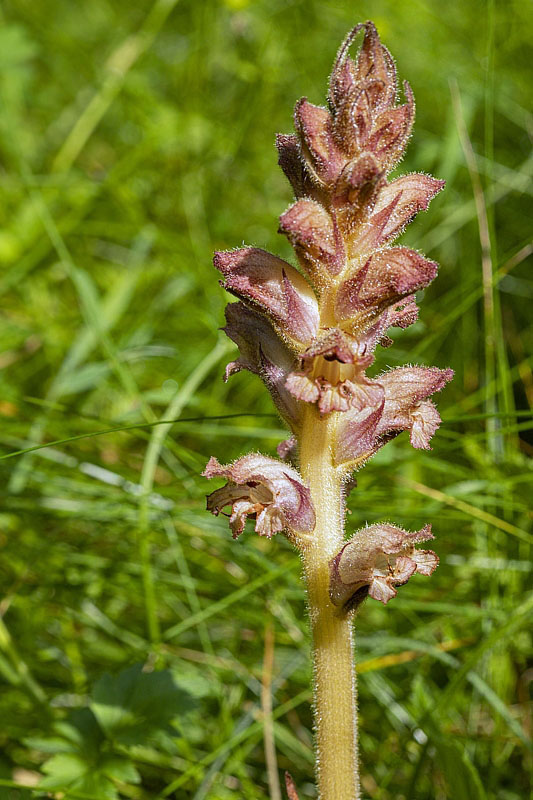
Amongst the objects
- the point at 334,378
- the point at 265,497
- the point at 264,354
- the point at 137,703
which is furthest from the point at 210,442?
the point at 334,378

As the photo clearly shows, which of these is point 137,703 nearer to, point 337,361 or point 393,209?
point 337,361

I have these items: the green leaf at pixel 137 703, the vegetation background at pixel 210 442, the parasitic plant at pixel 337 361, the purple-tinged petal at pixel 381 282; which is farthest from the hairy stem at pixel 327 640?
the green leaf at pixel 137 703

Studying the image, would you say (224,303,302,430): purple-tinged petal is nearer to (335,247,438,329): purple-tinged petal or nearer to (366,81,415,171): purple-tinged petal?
(335,247,438,329): purple-tinged petal

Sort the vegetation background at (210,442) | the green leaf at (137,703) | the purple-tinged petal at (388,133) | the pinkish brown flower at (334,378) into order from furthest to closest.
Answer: the vegetation background at (210,442) < the green leaf at (137,703) < the purple-tinged petal at (388,133) < the pinkish brown flower at (334,378)

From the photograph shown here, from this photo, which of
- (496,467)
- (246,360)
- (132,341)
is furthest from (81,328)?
(246,360)

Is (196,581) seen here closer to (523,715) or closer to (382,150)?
(523,715)

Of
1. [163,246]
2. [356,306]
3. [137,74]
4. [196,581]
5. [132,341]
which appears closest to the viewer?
[356,306]

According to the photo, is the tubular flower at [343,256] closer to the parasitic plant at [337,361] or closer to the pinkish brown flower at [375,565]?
the parasitic plant at [337,361]
